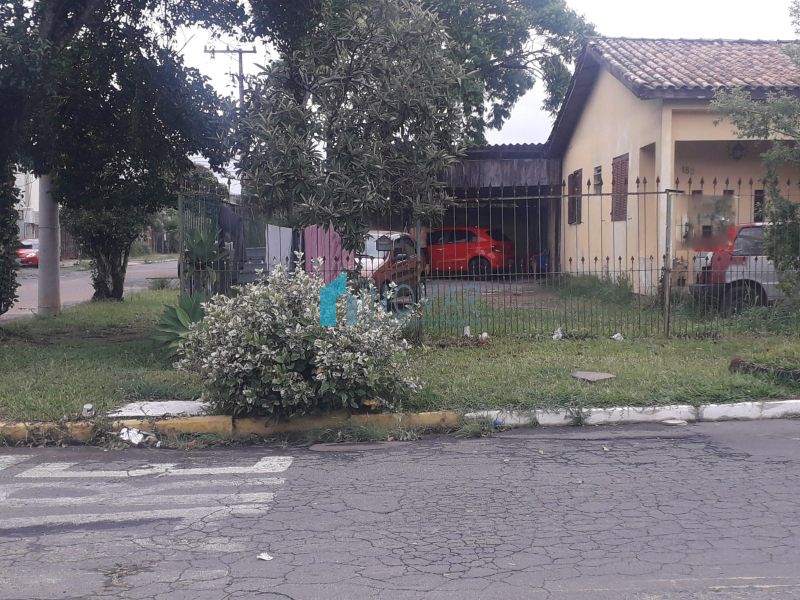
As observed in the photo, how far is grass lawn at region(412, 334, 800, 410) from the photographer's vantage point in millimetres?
7703

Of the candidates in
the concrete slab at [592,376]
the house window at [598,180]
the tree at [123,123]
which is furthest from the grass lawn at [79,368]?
the house window at [598,180]

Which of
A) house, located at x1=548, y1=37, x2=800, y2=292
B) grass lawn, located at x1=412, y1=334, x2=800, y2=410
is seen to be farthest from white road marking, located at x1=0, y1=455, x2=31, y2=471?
house, located at x1=548, y1=37, x2=800, y2=292

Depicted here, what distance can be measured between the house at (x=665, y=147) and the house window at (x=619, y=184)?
24 mm

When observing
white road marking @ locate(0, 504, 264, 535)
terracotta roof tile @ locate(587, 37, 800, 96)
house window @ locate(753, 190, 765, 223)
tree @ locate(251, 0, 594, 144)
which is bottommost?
white road marking @ locate(0, 504, 264, 535)

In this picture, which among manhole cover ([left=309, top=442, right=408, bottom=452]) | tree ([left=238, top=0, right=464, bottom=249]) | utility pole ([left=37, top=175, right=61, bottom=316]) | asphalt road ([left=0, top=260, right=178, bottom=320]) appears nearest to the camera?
manhole cover ([left=309, top=442, right=408, bottom=452])

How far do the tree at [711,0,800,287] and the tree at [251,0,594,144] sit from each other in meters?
9.77

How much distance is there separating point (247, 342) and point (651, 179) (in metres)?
9.86

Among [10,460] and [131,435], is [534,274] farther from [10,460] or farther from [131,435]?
[10,460]

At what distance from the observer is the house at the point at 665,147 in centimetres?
1113

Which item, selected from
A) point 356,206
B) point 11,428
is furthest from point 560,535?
point 356,206

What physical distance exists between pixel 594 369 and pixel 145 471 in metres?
4.84

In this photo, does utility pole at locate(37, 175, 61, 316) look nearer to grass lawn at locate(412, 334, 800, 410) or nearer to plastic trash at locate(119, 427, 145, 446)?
grass lawn at locate(412, 334, 800, 410)

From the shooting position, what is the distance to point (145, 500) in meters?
5.48

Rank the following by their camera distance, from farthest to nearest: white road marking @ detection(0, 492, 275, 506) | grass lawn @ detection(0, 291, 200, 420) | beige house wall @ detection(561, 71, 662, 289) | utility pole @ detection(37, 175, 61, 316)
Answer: utility pole @ detection(37, 175, 61, 316) → beige house wall @ detection(561, 71, 662, 289) → grass lawn @ detection(0, 291, 200, 420) → white road marking @ detection(0, 492, 275, 506)
